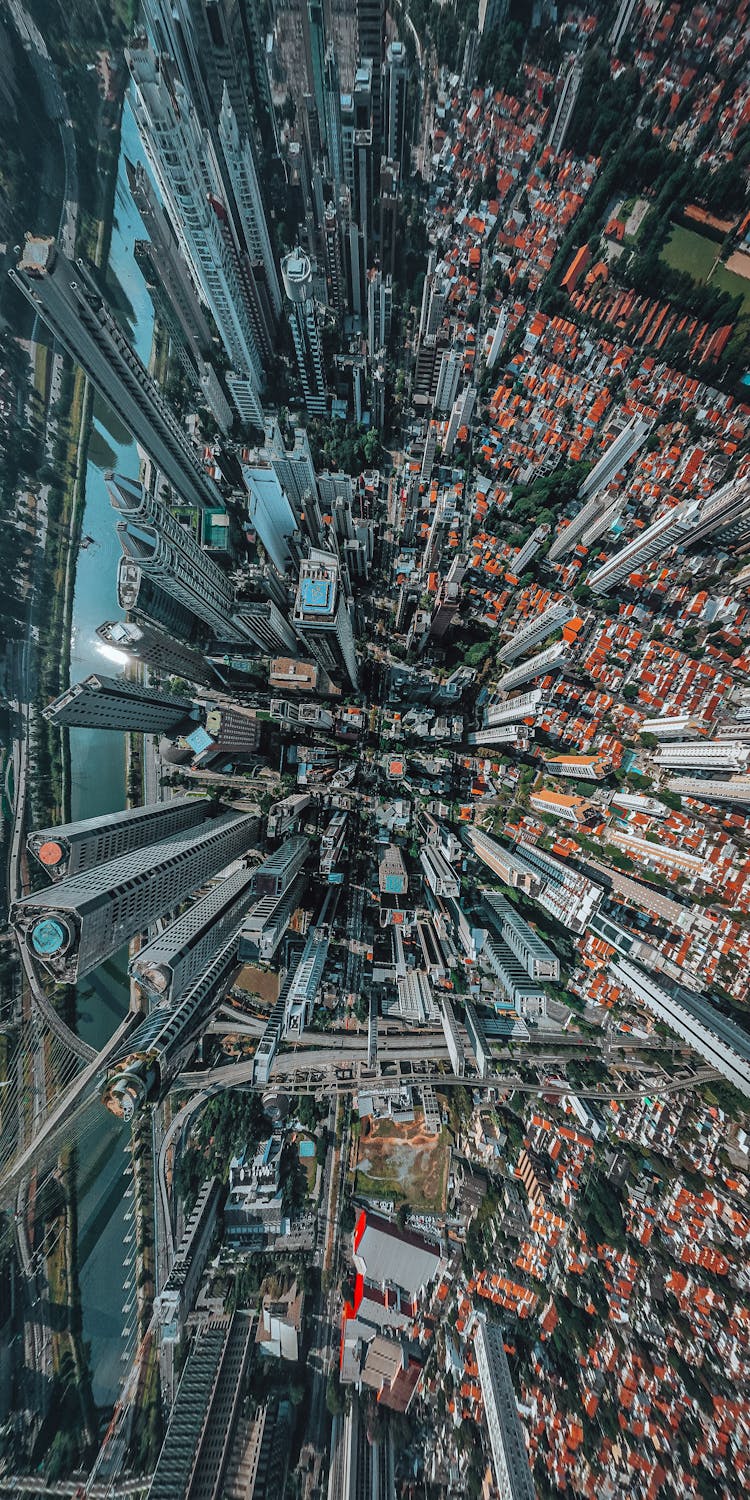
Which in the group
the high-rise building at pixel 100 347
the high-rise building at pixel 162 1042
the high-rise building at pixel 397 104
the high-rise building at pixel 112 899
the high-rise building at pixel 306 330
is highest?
the high-rise building at pixel 397 104

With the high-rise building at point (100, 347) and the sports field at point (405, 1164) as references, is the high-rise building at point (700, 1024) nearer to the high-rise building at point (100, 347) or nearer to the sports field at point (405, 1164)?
the sports field at point (405, 1164)

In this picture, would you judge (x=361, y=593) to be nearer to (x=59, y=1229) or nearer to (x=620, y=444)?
(x=620, y=444)

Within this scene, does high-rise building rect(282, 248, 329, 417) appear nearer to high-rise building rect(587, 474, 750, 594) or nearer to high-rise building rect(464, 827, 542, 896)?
high-rise building rect(587, 474, 750, 594)

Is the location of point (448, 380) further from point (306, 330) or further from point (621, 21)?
point (621, 21)

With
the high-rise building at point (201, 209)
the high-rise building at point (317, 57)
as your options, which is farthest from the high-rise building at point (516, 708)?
the high-rise building at point (317, 57)

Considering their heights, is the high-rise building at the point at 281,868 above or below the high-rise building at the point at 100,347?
below

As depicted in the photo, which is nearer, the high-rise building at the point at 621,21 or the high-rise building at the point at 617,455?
the high-rise building at the point at 617,455

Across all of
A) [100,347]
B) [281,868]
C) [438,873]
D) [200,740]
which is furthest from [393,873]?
[100,347]

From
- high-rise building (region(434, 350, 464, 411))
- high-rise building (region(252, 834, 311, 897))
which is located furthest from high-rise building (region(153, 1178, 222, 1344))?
high-rise building (region(434, 350, 464, 411))

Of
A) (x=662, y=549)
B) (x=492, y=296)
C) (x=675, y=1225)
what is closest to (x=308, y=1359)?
(x=675, y=1225)
